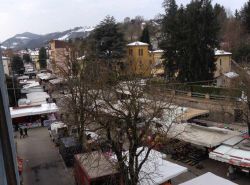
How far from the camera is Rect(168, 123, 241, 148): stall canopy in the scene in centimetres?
1570

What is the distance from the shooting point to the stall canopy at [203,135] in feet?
51.5

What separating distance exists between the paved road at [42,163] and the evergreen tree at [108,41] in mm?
15892

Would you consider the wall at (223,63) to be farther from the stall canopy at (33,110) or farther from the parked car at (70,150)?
the parked car at (70,150)

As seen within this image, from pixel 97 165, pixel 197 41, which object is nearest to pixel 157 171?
pixel 97 165

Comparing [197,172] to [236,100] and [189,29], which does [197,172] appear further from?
[189,29]

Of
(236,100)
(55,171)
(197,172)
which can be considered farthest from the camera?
(236,100)

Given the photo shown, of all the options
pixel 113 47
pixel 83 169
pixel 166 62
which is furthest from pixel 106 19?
pixel 83 169

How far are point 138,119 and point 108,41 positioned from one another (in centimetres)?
2680

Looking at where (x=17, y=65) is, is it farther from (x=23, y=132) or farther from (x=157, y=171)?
(x=157, y=171)

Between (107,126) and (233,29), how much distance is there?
4623 centimetres

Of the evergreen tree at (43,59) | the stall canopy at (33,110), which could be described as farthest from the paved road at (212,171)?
the evergreen tree at (43,59)

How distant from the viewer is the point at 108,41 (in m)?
38.0

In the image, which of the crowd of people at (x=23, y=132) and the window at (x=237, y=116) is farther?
the crowd of people at (x=23, y=132)

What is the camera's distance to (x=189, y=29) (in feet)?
96.6
